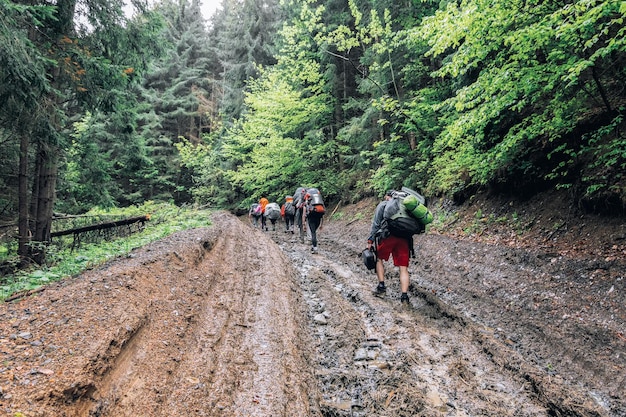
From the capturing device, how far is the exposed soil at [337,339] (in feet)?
8.26

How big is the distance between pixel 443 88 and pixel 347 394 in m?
9.40

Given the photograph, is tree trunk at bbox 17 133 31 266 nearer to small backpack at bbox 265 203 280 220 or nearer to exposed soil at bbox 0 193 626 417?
exposed soil at bbox 0 193 626 417

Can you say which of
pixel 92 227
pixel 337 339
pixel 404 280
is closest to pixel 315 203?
pixel 404 280

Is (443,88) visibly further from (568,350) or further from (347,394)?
(347,394)

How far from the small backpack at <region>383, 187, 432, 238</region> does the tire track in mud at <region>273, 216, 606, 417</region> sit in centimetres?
117

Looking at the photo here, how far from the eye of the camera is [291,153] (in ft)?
59.5

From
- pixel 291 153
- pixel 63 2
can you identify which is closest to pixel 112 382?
pixel 63 2

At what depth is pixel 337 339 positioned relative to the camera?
12.8 ft

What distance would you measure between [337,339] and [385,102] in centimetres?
693

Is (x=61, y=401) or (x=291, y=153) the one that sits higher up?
(x=291, y=153)

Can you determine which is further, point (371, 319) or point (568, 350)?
point (371, 319)

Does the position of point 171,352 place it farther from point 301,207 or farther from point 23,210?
point 301,207

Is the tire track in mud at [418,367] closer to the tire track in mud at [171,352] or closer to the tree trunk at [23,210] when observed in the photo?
the tire track in mud at [171,352]

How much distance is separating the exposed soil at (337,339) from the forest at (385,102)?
59.6 inches
